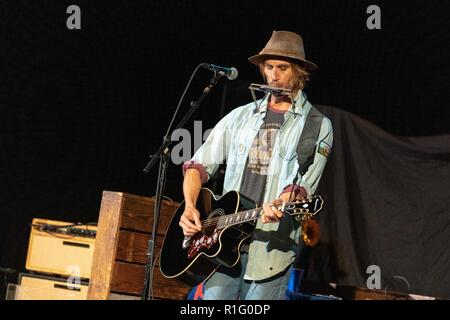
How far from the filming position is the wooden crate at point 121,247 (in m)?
5.09

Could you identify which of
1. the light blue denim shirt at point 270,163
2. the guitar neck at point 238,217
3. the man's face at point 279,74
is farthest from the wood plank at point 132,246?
the man's face at point 279,74

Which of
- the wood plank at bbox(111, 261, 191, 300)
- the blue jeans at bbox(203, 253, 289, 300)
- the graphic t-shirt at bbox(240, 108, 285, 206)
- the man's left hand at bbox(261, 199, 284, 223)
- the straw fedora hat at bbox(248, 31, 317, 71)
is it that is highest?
the straw fedora hat at bbox(248, 31, 317, 71)

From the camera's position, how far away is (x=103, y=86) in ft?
21.4

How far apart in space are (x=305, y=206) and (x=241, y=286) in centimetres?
66

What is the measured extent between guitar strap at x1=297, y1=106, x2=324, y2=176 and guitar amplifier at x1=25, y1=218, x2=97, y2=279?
2.11 metres

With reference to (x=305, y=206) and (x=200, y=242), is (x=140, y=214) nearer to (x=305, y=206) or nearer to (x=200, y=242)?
(x=200, y=242)

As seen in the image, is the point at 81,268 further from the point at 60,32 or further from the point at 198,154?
the point at 60,32

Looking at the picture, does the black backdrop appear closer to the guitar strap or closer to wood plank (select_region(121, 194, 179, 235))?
wood plank (select_region(121, 194, 179, 235))

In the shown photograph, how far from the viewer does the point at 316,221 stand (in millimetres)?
6238

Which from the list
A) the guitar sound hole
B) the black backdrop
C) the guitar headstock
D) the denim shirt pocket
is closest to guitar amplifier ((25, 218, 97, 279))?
the black backdrop

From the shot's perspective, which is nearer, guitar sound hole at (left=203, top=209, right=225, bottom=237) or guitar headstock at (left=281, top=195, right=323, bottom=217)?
guitar headstock at (left=281, top=195, right=323, bottom=217)

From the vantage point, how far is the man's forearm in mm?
4492

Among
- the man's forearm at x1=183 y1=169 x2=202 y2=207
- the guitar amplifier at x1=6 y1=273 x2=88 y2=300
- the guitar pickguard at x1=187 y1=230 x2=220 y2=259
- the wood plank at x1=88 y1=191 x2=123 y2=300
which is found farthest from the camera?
the guitar amplifier at x1=6 y1=273 x2=88 y2=300

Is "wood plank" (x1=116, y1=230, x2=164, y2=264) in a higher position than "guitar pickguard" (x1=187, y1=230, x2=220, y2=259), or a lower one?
lower
